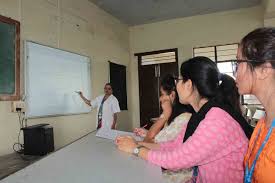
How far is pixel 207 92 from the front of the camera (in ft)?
3.61

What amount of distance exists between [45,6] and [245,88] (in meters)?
2.68

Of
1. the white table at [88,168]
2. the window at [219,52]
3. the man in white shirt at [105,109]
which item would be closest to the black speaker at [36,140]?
the man in white shirt at [105,109]

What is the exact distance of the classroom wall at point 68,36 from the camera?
A: 2.37 m

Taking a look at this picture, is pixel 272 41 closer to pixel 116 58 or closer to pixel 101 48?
pixel 101 48

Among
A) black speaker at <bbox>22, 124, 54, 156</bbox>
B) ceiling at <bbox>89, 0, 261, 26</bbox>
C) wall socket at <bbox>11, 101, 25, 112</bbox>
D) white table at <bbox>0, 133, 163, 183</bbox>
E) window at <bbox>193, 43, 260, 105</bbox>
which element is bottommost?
black speaker at <bbox>22, 124, 54, 156</bbox>

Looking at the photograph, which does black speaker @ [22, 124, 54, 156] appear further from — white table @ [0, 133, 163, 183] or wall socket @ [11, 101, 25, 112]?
white table @ [0, 133, 163, 183]

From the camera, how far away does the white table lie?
703mm

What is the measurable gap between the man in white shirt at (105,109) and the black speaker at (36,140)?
903 millimetres

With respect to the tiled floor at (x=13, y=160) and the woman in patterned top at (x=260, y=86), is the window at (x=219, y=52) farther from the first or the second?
the woman in patterned top at (x=260, y=86)

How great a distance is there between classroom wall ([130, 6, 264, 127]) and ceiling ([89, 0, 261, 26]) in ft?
0.52

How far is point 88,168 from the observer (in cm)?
81

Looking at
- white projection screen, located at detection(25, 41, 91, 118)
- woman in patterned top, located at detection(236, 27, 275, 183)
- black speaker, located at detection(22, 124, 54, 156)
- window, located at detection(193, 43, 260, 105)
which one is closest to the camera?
woman in patterned top, located at detection(236, 27, 275, 183)

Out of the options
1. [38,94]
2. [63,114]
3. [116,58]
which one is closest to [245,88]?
[38,94]

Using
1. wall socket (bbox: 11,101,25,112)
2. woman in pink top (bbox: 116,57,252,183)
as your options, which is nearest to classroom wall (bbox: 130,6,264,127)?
wall socket (bbox: 11,101,25,112)
